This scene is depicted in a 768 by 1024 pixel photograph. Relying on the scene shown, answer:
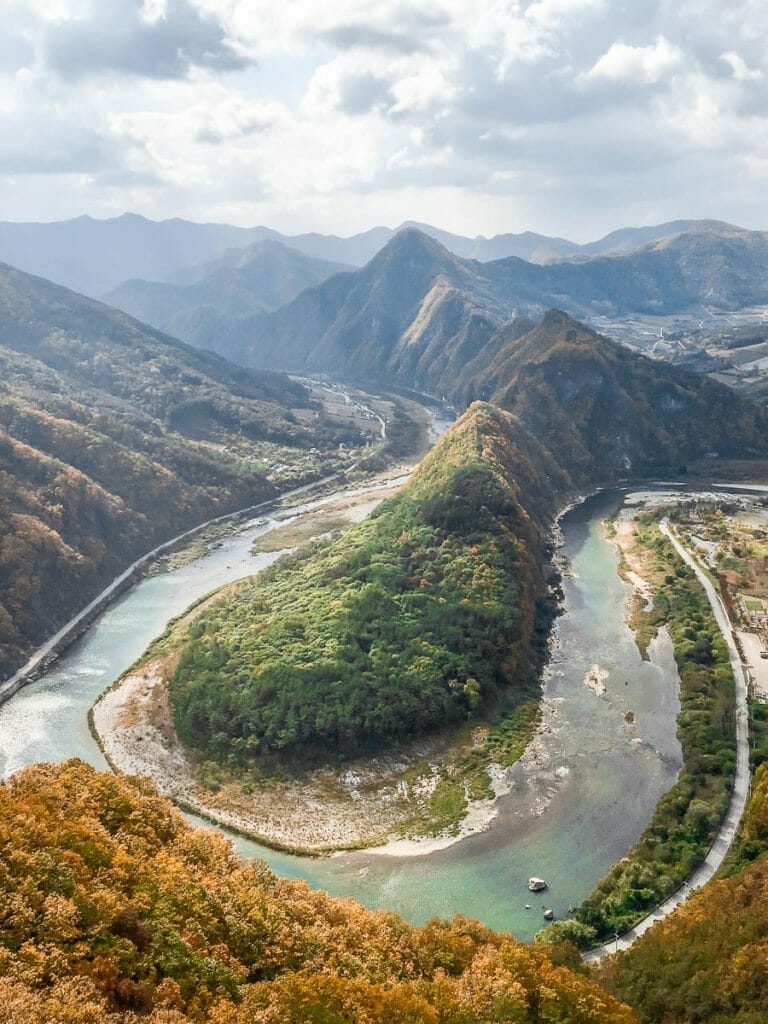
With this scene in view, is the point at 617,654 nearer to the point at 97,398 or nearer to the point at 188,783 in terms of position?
the point at 188,783

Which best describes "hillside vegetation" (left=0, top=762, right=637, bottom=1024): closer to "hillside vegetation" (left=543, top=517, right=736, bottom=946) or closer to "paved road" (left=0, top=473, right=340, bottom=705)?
"hillside vegetation" (left=543, top=517, right=736, bottom=946)

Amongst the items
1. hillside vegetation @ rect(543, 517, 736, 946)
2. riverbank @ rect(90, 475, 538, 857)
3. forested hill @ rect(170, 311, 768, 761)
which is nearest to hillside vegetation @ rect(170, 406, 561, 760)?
forested hill @ rect(170, 311, 768, 761)

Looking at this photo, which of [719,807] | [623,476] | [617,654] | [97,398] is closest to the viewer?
[719,807]

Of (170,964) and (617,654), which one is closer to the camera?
(170,964)

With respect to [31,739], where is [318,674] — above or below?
above

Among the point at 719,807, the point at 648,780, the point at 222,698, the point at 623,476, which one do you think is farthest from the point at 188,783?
the point at 623,476

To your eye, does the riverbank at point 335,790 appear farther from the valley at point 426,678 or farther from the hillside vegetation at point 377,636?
the hillside vegetation at point 377,636

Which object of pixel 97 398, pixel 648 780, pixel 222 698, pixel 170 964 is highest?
pixel 97 398
